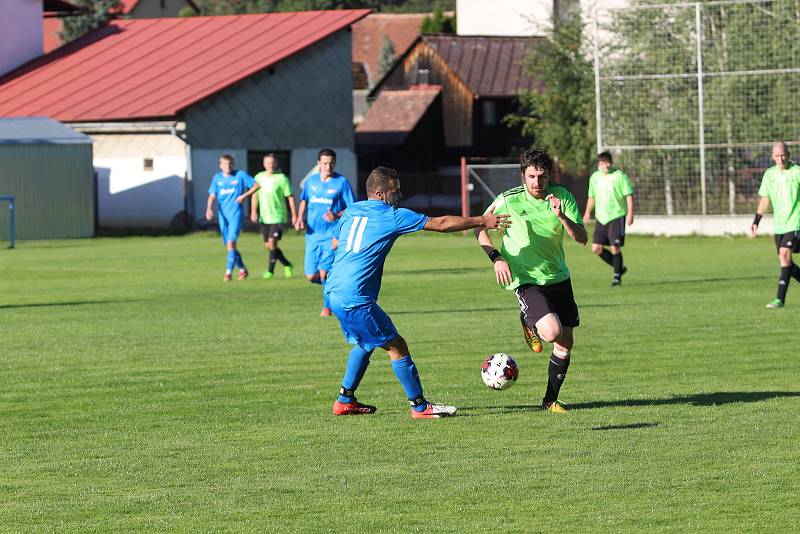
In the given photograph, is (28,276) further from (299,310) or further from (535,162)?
(535,162)

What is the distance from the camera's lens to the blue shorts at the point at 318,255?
18953 millimetres

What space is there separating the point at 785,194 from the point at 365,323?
9.48m

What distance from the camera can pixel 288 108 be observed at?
49219mm

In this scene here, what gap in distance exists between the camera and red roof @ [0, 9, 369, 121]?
153 ft

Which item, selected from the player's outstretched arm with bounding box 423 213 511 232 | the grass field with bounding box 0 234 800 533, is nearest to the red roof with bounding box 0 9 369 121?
the grass field with bounding box 0 234 800 533

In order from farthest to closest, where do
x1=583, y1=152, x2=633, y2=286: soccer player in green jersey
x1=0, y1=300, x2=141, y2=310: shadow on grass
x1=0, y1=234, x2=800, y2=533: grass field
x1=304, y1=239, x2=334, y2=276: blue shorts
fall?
x1=583, y1=152, x2=633, y2=286: soccer player in green jersey
x1=0, y1=300, x2=141, y2=310: shadow on grass
x1=304, y1=239, x2=334, y2=276: blue shorts
x1=0, y1=234, x2=800, y2=533: grass field

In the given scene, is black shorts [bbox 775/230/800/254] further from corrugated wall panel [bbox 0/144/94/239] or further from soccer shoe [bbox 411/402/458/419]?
corrugated wall panel [bbox 0/144/94/239]

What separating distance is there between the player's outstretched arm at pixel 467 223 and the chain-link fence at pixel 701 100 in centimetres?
2835

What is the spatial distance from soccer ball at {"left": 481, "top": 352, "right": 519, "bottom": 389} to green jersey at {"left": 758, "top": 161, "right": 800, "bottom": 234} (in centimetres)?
860

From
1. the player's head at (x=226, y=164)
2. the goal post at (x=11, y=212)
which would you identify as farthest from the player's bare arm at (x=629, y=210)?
the goal post at (x=11, y=212)

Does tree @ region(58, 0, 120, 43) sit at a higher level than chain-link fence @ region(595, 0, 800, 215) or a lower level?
higher

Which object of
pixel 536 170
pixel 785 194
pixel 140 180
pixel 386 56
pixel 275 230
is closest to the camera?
pixel 536 170

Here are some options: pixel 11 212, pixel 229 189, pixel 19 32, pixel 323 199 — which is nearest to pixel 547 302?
pixel 323 199

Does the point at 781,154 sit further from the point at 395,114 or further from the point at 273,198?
the point at 395,114
